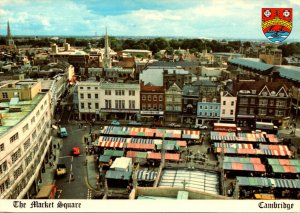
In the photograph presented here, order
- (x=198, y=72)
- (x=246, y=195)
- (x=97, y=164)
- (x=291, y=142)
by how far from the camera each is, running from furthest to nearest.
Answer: (x=198, y=72) < (x=291, y=142) < (x=97, y=164) < (x=246, y=195)

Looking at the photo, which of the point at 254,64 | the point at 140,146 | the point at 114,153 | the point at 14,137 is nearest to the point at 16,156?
the point at 14,137

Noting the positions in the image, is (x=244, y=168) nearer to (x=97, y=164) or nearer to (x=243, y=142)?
(x=243, y=142)

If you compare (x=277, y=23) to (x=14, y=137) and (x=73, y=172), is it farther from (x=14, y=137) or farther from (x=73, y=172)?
(x=73, y=172)

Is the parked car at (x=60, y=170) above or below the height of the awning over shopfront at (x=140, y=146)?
below

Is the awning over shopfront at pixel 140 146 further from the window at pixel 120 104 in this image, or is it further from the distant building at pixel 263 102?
the distant building at pixel 263 102

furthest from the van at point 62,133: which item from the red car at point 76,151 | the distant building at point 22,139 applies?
the red car at point 76,151

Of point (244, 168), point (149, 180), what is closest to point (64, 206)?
point (149, 180)
